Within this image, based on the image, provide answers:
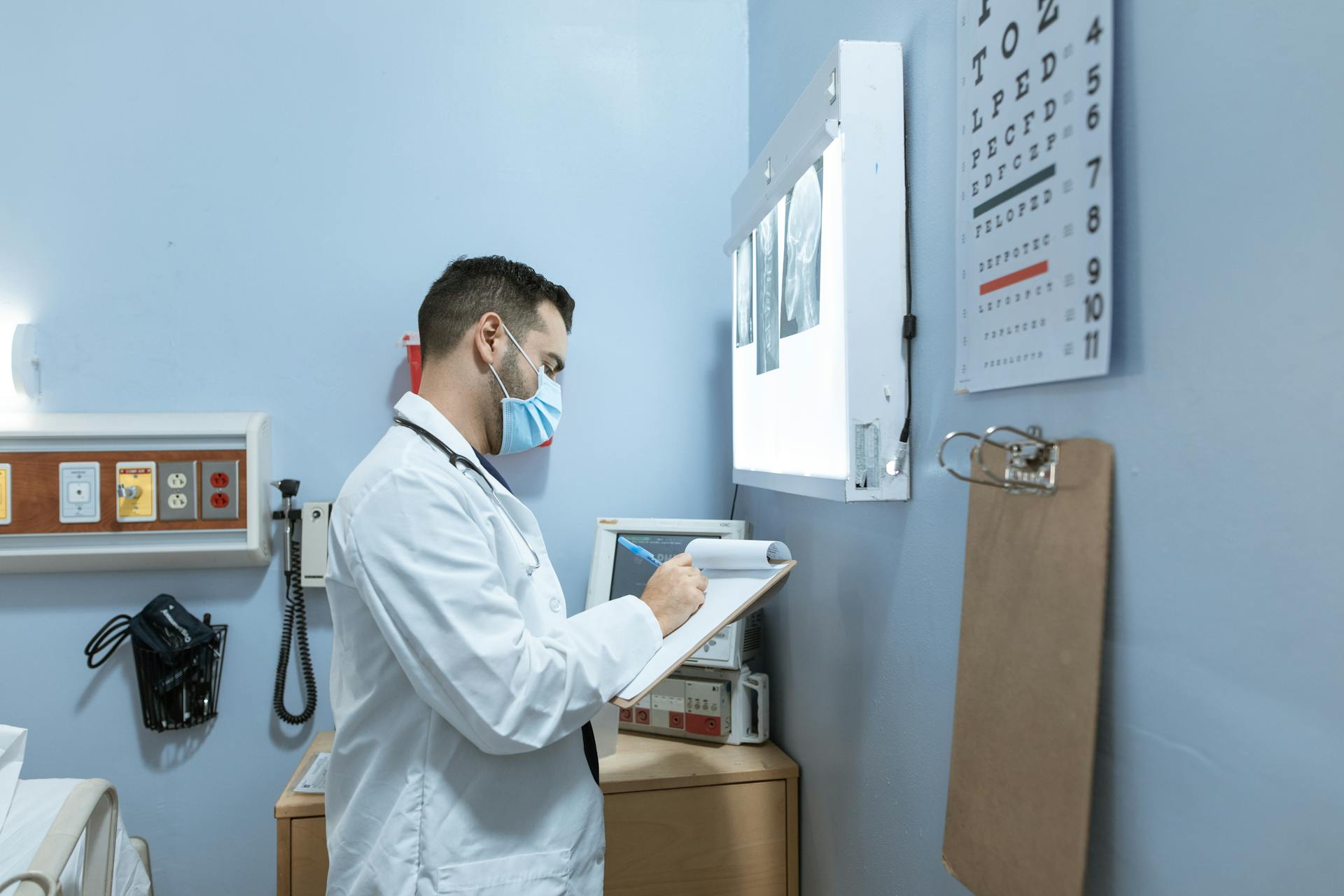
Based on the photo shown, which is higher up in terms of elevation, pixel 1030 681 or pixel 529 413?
pixel 529 413

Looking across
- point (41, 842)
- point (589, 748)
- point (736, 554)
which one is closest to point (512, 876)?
point (589, 748)

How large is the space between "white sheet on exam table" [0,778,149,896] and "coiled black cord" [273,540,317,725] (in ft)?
1.22

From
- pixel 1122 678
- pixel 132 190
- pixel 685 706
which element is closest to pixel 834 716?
pixel 685 706

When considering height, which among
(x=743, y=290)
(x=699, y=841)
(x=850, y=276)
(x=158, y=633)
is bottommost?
(x=699, y=841)

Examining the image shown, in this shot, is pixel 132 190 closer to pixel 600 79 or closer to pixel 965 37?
pixel 600 79

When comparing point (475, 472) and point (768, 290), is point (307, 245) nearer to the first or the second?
point (475, 472)

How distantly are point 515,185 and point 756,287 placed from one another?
812 mm

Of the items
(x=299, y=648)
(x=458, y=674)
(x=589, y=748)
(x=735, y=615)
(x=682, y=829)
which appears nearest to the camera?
(x=458, y=674)

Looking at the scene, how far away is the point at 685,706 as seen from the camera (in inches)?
71.3

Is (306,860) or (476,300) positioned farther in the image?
(306,860)

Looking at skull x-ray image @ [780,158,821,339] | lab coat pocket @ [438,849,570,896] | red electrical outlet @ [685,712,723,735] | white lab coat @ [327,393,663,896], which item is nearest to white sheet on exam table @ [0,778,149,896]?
white lab coat @ [327,393,663,896]

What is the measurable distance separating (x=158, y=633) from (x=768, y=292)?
1529mm

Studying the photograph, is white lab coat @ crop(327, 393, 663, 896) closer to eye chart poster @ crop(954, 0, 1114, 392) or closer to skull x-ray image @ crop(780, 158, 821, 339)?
skull x-ray image @ crop(780, 158, 821, 339)

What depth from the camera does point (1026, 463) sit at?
82cm
